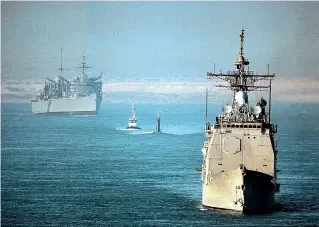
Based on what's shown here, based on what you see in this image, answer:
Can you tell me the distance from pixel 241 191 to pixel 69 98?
86.3 metres

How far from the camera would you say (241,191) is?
111ft

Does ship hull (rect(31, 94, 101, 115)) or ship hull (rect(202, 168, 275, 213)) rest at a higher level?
ship hull (rect(31, 94, 101, 115))

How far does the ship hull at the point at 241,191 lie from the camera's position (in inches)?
1330

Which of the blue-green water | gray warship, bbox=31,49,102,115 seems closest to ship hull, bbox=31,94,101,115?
gray warship, bbox=31,49,102,115

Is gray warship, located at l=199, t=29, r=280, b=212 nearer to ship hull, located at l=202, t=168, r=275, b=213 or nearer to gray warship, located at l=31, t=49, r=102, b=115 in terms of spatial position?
ship hull, located at l=202, t=168, r=275, b=213

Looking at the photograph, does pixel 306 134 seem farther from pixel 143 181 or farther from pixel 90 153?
pixel 143 181

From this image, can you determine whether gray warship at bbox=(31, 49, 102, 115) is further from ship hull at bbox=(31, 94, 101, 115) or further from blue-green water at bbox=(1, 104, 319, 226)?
blue-green water at bbox=(1, 104, 319, 226)

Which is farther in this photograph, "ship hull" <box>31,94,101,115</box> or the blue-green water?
"ship hull" <box>31,94,101,115</box>

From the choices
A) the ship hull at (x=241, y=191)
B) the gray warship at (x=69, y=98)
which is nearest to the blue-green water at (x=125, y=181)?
the ship hull at (x=241, y=191)

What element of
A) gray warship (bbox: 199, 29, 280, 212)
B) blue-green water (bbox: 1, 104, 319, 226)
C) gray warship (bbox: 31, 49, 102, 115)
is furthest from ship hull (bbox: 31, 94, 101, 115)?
gray warship (bbox: 199, 29, 280, 212)

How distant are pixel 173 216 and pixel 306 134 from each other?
4567 cm

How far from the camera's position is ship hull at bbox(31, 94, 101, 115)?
388 feet

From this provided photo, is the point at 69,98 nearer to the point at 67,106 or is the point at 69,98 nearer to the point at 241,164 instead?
the point at 67,106

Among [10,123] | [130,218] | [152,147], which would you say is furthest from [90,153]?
[10,123]
